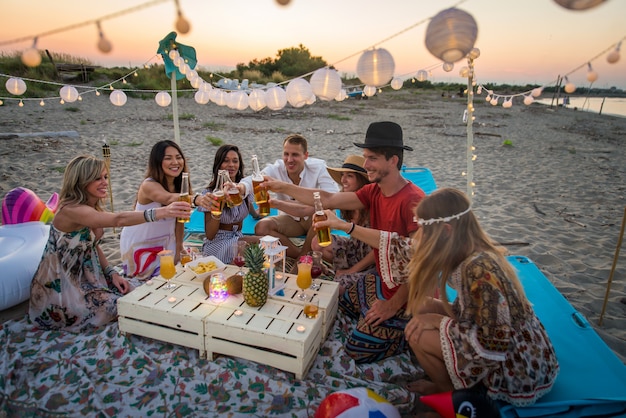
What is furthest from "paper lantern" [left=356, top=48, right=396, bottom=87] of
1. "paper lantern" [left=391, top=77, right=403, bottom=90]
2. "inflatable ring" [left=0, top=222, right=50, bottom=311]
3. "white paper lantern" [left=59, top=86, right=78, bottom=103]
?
"white paper lantern" [left=59, top=86, right=78, bottom=103]

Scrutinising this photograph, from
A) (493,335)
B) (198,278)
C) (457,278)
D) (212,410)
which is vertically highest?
(457,278)

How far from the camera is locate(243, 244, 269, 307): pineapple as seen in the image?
265cm

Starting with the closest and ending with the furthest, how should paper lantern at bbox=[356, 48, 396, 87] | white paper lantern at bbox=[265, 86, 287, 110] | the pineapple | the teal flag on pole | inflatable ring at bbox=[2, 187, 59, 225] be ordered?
the pineapple
paper lantern at bbox=[356, 48, 396, 87]
inflatable ring at bbox=[2, 187, 59, 225]
white paper lantern at bbox=[265, 86, 287, 110]
the teal flag on pole

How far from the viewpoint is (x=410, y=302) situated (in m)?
2.40

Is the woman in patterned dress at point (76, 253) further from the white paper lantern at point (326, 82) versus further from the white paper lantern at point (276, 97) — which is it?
the white paper lantern at point (276, 97)

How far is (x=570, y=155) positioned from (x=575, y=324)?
38.9ft

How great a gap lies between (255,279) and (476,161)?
10374 mm

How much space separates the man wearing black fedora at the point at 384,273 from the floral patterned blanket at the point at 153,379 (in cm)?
19

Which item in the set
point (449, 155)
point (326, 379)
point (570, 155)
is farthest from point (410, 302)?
point (570, 155)

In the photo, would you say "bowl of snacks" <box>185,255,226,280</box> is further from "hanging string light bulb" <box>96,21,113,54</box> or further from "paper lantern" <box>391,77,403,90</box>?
"paper lantern" <box>391,77,403,90</box>

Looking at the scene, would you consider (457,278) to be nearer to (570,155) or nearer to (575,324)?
(575,324)

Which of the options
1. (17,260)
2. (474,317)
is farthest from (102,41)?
(474,317)

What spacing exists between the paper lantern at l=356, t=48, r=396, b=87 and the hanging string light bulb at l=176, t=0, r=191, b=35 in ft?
4.59

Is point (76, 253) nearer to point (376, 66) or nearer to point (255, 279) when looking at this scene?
point (255, 279)
